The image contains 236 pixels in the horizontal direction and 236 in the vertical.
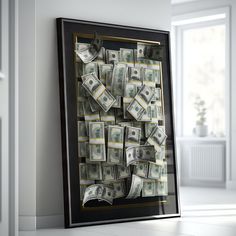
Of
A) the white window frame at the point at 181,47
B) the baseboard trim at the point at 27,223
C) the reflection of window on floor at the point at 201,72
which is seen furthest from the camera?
the reflection of window on floor at the point at 201,72

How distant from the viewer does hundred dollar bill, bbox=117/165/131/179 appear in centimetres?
394

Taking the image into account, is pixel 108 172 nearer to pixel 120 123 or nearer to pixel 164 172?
pixel 120 123

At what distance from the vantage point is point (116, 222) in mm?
3857

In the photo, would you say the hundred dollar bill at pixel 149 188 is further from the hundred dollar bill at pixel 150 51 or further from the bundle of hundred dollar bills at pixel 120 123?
the hundred dollar bill at pixel 150 51

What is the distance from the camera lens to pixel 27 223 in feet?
11.9

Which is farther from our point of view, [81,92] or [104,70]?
[104,70]

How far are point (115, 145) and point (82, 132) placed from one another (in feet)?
0.99

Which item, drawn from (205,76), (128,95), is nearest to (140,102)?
(128,95)

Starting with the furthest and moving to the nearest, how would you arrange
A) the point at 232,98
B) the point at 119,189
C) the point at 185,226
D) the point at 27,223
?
the point at 232,98 < the point at 119,189 < the point at 185,226 < the point at 27,223

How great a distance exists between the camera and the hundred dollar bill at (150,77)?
4.18 m

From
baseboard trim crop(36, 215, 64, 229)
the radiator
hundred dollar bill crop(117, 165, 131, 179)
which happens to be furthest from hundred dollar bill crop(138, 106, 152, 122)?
the radiator

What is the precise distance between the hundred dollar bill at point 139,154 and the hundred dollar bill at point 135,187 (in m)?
0.14

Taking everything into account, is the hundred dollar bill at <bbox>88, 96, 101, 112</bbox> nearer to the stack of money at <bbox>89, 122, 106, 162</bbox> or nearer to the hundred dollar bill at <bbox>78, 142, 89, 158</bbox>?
the stack of money at <bbox>89, 122, 106, 162</bbox>

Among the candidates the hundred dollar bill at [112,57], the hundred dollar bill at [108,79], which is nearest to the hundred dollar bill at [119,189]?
the hundred dollar bill at [108,79]
